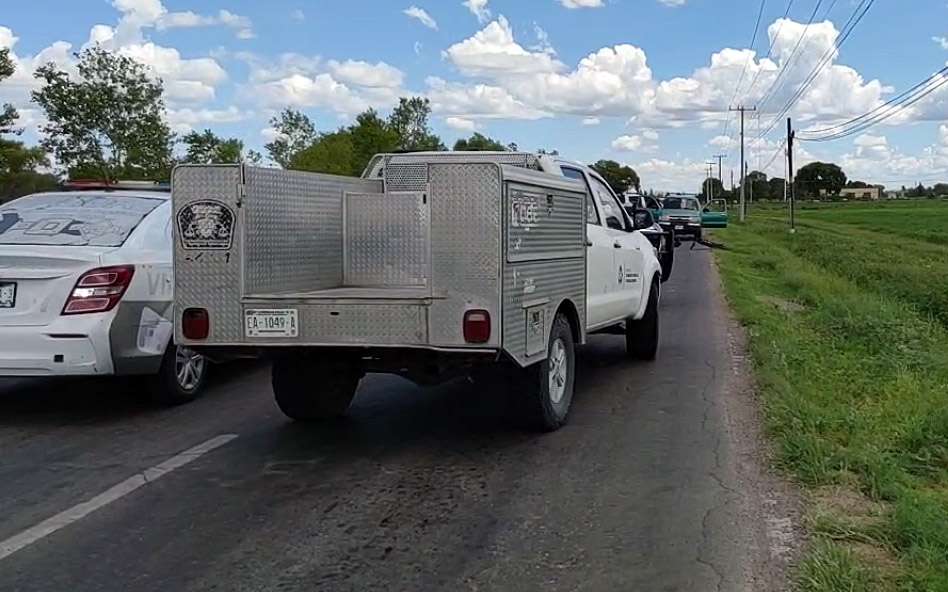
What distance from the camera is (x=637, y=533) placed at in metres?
5.29

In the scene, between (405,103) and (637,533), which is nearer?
(637,533)

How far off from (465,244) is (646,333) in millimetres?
4990

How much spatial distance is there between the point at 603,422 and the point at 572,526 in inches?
102

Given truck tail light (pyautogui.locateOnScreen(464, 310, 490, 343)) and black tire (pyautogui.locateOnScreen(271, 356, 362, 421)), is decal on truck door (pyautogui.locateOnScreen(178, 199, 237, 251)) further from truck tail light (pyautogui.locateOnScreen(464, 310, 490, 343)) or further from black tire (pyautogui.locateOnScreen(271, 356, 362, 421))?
truck tail light (pyautogui.locateOnScreen(464, 310, 490, 343))

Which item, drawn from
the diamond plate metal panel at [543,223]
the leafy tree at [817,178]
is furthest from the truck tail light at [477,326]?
the leafy tree at [817,178]

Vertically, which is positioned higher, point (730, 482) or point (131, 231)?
point (131, 231)

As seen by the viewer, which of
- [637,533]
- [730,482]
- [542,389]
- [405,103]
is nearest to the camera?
[637,533]

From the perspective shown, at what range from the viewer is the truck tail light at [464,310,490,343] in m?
6.18

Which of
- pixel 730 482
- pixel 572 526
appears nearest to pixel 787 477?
pixel 730 482

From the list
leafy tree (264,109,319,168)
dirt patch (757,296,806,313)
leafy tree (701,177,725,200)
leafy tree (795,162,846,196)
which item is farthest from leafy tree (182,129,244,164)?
leafy tree (795,162,846,196)

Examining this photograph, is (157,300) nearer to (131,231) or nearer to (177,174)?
(131,231)

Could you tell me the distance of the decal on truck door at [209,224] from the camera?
6488 mm

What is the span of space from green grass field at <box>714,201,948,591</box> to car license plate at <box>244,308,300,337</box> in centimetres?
313

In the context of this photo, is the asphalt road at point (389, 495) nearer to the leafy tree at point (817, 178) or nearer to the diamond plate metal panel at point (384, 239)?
the diamond plate metal panel at point (384, 239)
